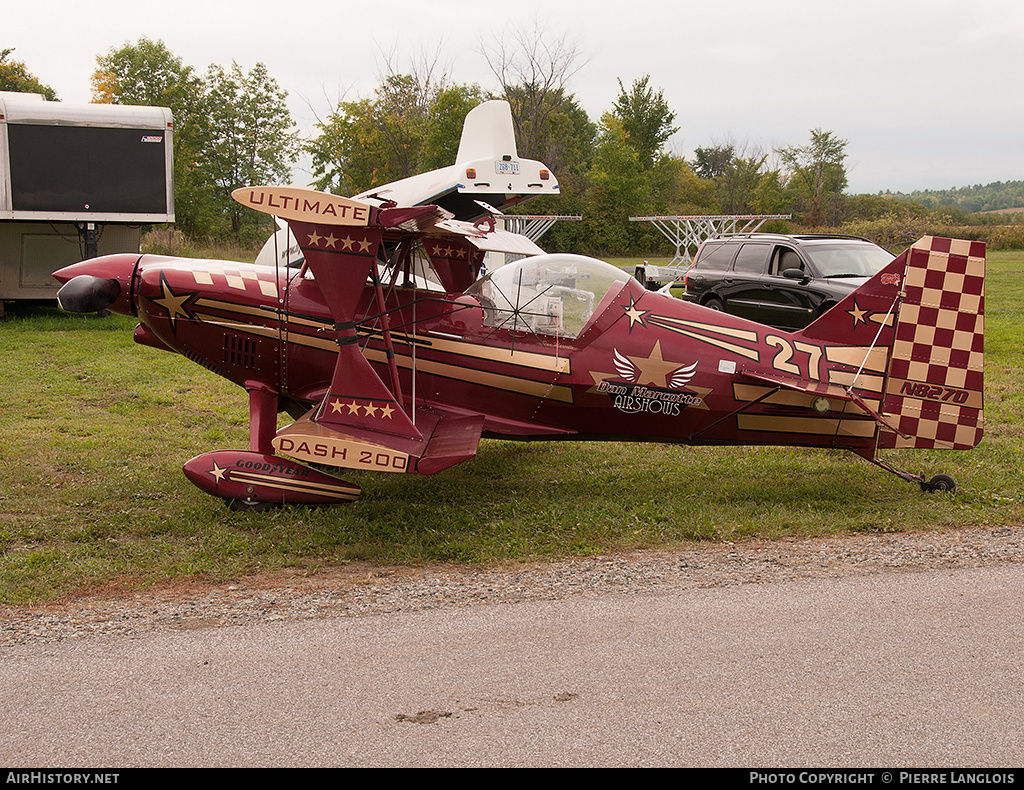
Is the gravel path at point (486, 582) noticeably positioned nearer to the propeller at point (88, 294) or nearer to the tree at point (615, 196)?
the propeller at point (88, 294)

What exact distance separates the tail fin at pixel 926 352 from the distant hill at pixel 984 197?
137239 mm

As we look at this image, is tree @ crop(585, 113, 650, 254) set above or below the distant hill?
below

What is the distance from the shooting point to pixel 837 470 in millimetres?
7820

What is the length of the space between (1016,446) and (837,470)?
2.19 metres

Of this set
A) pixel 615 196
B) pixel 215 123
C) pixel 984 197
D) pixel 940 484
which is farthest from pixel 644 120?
pixel 984 197

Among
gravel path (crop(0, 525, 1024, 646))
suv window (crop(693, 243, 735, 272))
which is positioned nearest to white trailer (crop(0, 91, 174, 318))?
suv window (crop(693, 243, 735, 272))

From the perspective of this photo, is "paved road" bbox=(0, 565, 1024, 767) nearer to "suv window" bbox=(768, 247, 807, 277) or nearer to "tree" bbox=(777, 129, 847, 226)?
"suv window" bbox=(768, 247, 807, 277)

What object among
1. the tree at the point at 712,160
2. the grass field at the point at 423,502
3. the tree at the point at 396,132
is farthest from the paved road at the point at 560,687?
the tree at the point at 712,160

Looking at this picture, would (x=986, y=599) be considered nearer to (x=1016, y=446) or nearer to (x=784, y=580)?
(x=784, y=580)

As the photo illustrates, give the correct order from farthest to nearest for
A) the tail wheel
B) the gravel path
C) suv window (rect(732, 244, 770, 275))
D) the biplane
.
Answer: suv window (rect(732, 244, 770, 275))
the tail wheel
the biplane
the gravel path

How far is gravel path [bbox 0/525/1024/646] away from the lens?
4.60 meters

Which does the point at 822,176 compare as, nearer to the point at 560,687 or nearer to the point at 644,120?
the point at 644,120

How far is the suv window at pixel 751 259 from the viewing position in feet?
44.5

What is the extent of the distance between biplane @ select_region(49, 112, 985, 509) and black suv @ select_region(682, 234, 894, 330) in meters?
5.76
